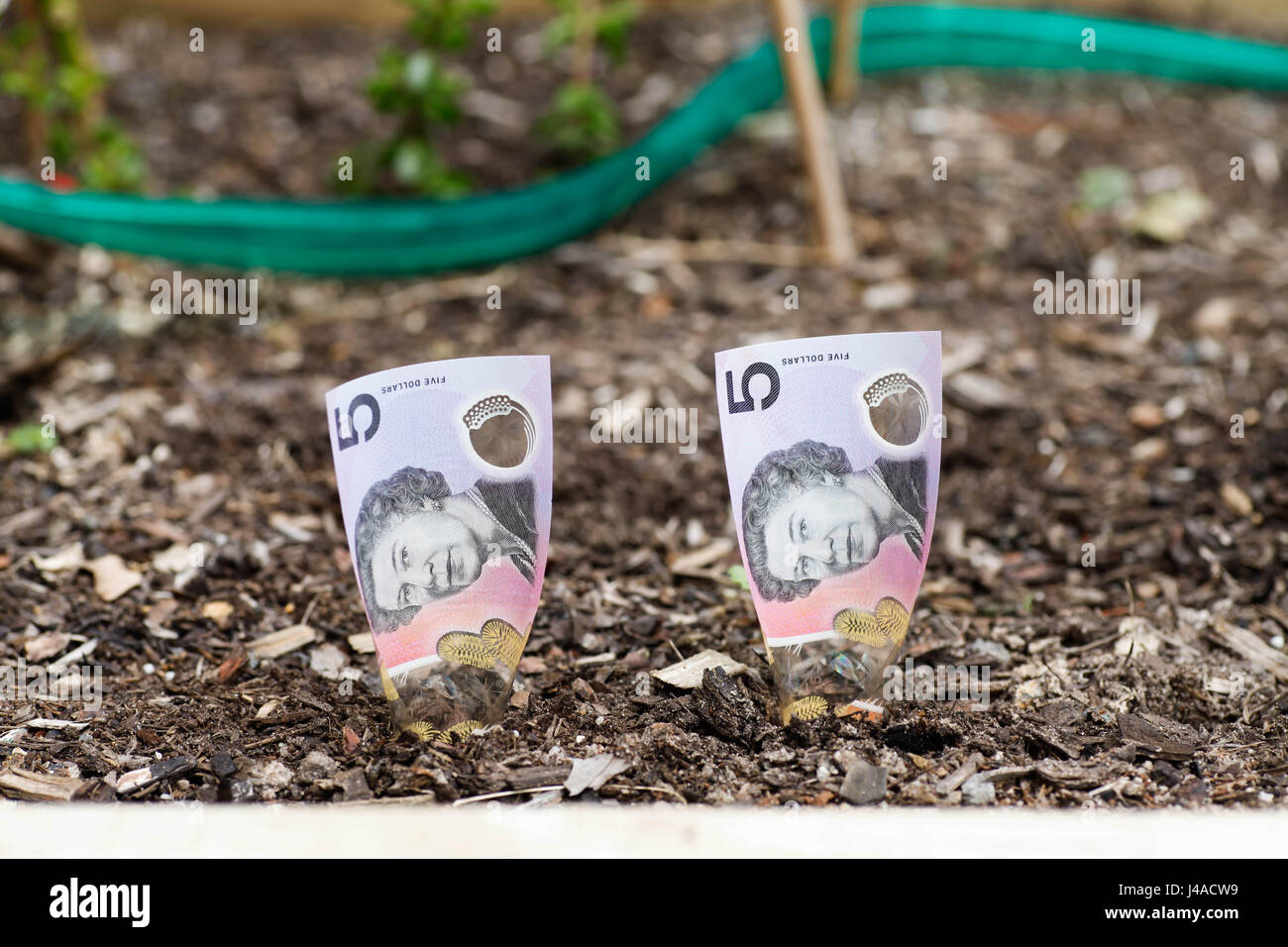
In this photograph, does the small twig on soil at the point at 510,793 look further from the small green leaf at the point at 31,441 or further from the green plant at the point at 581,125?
the green plant at the point at 581,125

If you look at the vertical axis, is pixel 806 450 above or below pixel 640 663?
above

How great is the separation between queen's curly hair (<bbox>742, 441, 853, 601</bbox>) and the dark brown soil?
20 cm

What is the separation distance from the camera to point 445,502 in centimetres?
156

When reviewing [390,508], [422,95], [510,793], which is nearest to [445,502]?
[390,508]

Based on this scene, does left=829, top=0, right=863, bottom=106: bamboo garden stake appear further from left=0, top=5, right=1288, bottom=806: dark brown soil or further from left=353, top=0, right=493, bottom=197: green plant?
left=353, top=0, right=493, bottom=197: green plant

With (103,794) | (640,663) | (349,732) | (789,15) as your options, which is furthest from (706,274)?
(103,794)

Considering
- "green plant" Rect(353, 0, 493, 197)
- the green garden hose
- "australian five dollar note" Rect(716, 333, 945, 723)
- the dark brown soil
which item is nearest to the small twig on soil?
the dark brown soil

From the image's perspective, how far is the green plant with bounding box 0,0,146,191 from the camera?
303cm

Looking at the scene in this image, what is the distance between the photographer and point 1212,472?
232 centimetres

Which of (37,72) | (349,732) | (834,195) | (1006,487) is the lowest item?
(349,732)

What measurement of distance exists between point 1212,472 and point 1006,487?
0.40 meters

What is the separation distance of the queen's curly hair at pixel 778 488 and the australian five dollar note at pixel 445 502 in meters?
0.28

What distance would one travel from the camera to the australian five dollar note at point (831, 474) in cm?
156
